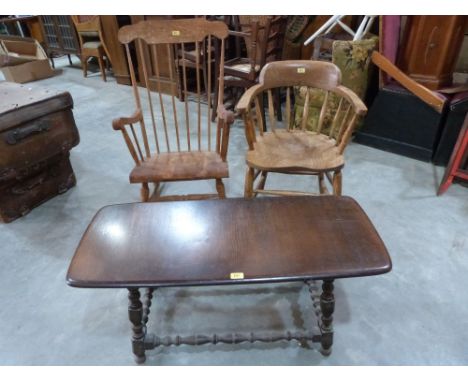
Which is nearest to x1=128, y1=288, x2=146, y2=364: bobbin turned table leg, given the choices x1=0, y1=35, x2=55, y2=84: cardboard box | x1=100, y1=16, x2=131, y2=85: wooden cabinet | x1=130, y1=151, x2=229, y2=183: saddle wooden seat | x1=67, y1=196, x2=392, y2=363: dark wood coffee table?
x1=67, y1=196, x2=392, y2=363: dark wood coffee table

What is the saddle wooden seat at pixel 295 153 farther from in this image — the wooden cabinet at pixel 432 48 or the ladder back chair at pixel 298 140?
the wooden cabinet at pixel 432 48

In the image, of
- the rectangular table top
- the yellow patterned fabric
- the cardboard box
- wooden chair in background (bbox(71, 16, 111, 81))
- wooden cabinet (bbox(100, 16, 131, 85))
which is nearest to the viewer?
the rectangular table top

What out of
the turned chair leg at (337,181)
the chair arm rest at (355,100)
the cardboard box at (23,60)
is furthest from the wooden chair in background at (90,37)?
the turned chair leg at (337,181)

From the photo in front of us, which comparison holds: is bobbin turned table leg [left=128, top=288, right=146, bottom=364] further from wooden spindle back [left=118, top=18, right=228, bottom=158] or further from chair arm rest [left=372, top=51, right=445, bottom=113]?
chair arm rest [left=372, top=51, right=445, bottom=113]

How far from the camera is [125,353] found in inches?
51.2

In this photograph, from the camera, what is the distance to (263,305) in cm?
147

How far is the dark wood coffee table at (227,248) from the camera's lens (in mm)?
936

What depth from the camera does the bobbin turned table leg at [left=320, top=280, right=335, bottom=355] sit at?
1.12 meters

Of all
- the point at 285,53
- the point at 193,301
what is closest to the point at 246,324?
the point at 193,301

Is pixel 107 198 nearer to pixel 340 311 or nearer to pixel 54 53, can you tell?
pixel 340 311

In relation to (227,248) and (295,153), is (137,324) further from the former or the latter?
(295,153)

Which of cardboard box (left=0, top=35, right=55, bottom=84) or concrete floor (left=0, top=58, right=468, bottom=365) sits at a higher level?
cardboard box (left=0, top=35, right=55, bottom=84)

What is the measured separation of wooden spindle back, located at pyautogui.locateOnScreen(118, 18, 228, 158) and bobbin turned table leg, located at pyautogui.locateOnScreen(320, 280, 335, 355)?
0.92 metres
